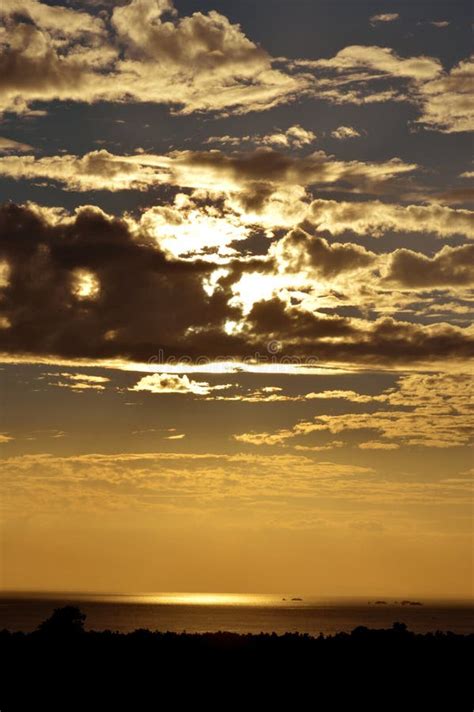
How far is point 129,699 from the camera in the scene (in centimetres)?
4362

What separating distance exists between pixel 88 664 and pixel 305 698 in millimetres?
12516

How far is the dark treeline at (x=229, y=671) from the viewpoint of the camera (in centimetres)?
4334

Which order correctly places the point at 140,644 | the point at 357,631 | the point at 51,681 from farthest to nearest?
the point at 357,631, the point at 140,644, the point at 51,681

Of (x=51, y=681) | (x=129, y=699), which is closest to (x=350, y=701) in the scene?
(x=129, y=699)

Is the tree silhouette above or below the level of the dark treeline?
above

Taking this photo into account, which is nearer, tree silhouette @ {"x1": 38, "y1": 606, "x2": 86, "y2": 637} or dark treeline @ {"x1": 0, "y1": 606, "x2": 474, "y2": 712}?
dark treeline @ {"x1": 0, "y1": 606, "x2": 474, "y2": 712}

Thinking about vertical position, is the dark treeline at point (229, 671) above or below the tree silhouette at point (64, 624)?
below

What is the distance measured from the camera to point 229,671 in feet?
162

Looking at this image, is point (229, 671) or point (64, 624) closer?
point (229, 671)

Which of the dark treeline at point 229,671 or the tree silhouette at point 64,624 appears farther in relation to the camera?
the tree silhouette at point 64,624

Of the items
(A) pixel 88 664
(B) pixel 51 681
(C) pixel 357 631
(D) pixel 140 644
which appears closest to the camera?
(B) pixel 51 681

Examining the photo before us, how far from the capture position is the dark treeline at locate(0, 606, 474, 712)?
142 ft

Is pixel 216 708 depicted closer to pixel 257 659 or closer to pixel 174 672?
pixel 174 672

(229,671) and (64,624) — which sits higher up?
(64,624)
